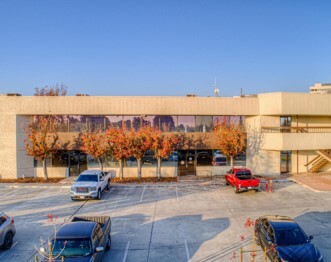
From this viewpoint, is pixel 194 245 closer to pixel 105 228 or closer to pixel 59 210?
pixel 105 228

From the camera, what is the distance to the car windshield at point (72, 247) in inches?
394

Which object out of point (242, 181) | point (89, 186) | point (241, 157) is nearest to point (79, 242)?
point (89, 186)

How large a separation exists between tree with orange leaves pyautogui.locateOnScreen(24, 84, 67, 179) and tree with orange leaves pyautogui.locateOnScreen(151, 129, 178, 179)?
875 cm

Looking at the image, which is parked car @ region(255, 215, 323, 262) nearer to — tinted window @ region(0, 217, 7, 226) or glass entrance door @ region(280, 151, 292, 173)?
tinted window @ region(0, 217, 7, 226)

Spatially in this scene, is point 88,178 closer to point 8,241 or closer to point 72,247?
point 8,241

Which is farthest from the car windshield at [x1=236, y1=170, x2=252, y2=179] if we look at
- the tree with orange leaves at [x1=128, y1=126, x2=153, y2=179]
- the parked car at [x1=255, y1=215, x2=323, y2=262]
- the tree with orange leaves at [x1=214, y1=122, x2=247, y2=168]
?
the parked car at [x1=255, y1=215, x2=323, y2=262]

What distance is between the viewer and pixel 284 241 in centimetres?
1141

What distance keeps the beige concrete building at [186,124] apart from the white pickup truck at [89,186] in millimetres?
7306

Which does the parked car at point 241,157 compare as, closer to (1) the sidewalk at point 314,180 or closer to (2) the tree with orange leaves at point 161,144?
(1) the sidewalk at point 314,180

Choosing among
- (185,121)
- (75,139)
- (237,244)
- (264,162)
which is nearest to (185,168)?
(185,121)

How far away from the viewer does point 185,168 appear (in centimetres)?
2952

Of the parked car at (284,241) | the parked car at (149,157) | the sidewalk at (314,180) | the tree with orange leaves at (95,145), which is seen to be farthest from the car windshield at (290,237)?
the parked car at (149,157)

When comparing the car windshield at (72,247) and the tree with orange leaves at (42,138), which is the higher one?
the tree with orange leaves at (42,138)

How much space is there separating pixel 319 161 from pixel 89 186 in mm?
21319
